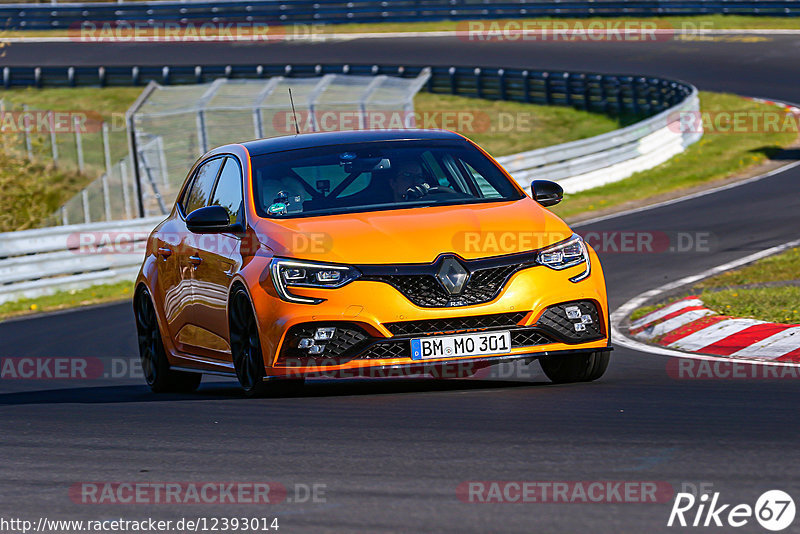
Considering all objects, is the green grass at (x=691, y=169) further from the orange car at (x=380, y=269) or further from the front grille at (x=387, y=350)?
the front grille at (x=387, y=350)

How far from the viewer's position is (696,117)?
1121 inches

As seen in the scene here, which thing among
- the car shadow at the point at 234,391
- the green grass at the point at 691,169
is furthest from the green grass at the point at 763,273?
the green grass at the point at 691,169

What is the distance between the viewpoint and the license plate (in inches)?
292

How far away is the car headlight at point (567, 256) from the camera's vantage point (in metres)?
7.70

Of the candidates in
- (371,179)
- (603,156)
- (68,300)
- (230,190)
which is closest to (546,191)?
(371,179)

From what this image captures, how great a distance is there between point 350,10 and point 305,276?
166 ft

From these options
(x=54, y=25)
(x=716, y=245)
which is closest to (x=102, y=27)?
(x=54, y=25)

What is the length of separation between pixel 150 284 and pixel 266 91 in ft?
67.1

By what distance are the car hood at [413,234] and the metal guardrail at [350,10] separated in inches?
1621

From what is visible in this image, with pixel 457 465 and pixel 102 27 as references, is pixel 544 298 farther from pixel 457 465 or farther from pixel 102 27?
pixel 102 27

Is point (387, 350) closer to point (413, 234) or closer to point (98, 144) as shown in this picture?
point (413, 234)

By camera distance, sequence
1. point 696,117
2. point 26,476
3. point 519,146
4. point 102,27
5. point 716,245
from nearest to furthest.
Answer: point 26,476
point 716,245
point 696,117
point 519,146
point 102,27

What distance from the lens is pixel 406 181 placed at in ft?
28.1

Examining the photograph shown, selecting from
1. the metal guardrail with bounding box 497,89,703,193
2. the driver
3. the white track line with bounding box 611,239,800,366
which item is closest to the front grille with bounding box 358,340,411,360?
the driver
